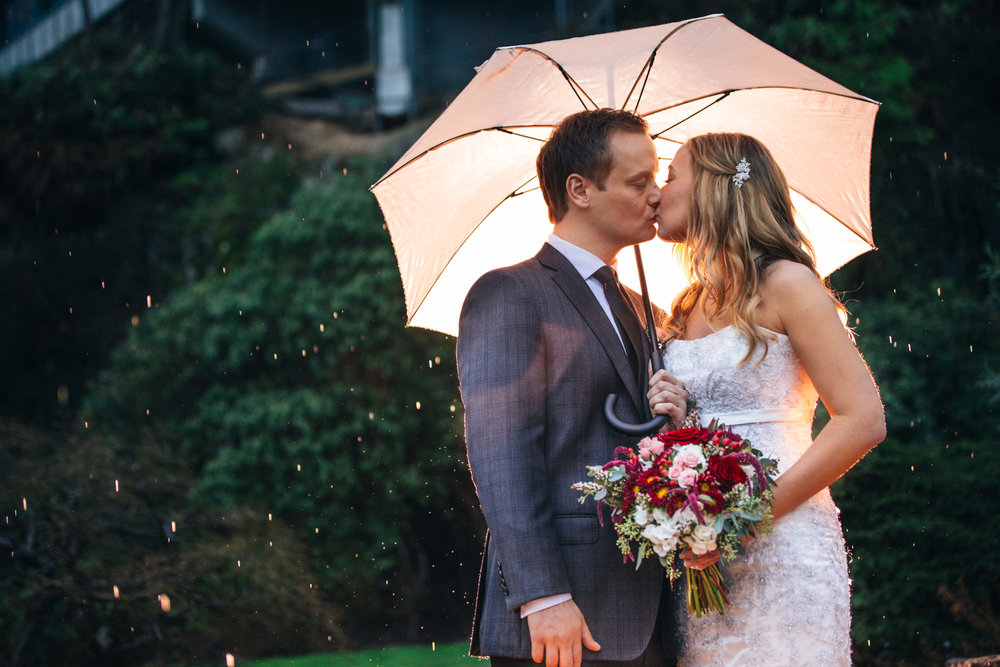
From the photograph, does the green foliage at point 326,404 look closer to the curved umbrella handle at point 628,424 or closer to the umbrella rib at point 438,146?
the umbrella rib at point 438,146

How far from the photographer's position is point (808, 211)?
11.5 feet

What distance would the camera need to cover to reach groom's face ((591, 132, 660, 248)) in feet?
9.24

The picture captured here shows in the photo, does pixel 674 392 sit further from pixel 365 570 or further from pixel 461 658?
pixel 365 570

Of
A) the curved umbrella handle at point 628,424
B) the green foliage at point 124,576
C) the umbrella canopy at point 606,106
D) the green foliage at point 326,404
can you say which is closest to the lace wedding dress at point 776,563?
the curved umbrella handle at point 628,424

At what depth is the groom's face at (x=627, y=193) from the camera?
282 centimetres

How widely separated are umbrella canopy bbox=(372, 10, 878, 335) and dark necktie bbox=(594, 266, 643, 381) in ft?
2.03

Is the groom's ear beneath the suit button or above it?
above

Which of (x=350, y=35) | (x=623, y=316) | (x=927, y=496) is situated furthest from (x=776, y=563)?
(x=350, y=35)

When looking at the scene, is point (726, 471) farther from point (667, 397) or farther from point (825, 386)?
point (825, 386)

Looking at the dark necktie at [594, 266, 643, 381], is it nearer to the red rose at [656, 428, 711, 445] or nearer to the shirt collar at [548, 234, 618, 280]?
the shirt collar at [548, 234, 618, 280]

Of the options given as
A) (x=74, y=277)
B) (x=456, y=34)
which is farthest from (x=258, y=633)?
(x=456, y=34)

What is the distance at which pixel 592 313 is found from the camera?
2.71 metres

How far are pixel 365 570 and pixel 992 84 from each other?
8.29 m

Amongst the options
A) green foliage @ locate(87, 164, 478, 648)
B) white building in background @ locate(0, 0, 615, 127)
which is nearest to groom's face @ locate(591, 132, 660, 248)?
green foliage @ locate(87, 164, 478, 648)
